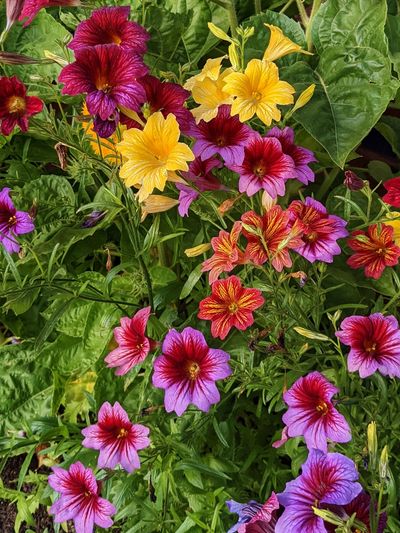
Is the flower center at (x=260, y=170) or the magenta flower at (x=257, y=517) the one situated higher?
the flower center at (x=260, y=170)

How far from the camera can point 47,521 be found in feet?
5.18

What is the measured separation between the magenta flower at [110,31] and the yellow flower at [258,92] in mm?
133

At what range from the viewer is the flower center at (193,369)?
1012 mm

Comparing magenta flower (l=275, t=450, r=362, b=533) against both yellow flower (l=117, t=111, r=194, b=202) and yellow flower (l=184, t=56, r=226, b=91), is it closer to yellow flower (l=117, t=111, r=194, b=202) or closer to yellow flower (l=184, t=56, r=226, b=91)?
yellow flower (l=117, t=111, r=194, b=202)

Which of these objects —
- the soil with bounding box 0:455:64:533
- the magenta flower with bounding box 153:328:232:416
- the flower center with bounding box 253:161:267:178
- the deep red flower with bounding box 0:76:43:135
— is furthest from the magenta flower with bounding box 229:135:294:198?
the soil with bounding box 0:455:64:533

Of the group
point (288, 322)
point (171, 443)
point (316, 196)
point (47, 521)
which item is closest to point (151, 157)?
point (288, 322)

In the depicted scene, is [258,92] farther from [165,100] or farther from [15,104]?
[15,104]

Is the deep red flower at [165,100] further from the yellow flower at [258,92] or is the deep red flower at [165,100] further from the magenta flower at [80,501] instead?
the magenta flower at [80,501]

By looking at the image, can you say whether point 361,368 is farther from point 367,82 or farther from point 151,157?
point 367,82

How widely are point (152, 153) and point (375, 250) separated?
34cm

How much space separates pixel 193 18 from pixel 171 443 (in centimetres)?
80

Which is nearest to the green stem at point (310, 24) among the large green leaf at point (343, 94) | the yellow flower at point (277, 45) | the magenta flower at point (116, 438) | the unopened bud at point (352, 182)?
the large green leaf at point (343, 94)

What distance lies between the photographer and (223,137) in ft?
3.46

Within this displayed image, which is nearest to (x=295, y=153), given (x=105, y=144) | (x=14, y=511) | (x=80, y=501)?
(x=105, y=144)
